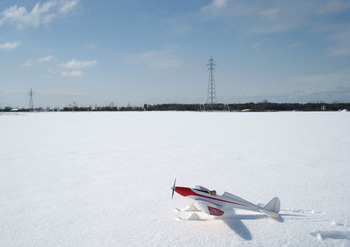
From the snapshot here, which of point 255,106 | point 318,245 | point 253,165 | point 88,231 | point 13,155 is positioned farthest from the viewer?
point 255,106

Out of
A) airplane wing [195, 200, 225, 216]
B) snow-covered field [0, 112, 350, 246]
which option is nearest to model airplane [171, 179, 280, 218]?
airplane wing [195, 200, 225, 216]

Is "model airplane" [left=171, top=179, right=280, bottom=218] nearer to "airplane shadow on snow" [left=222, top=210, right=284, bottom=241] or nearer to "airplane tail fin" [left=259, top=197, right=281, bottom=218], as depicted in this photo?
"airplane tail fin" [left=259, top=197, right=281, bottom=218]

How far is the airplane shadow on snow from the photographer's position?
1840 millimetres

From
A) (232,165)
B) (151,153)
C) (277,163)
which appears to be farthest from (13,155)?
(277,163)

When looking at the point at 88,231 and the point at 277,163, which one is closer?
the point at 88,231

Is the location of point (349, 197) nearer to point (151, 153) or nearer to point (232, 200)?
point (232, 200)

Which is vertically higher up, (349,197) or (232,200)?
(232,200)

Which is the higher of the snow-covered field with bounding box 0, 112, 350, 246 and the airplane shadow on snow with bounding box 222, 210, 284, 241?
the airplane shadow on snow with bounding box 222, 210, 284, 241

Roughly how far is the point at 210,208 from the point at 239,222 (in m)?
0.35

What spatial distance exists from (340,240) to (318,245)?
0.75ft

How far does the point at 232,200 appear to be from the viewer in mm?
2012

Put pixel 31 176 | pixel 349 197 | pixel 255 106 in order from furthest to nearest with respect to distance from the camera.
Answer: pixel 255 106
pixel 31 176
pixel 349 197

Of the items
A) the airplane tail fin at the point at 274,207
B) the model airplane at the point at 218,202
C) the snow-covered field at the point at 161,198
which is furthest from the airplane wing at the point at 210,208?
the airplane tail fin at the point at 274,207

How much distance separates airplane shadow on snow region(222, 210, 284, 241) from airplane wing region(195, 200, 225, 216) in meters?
0.18
